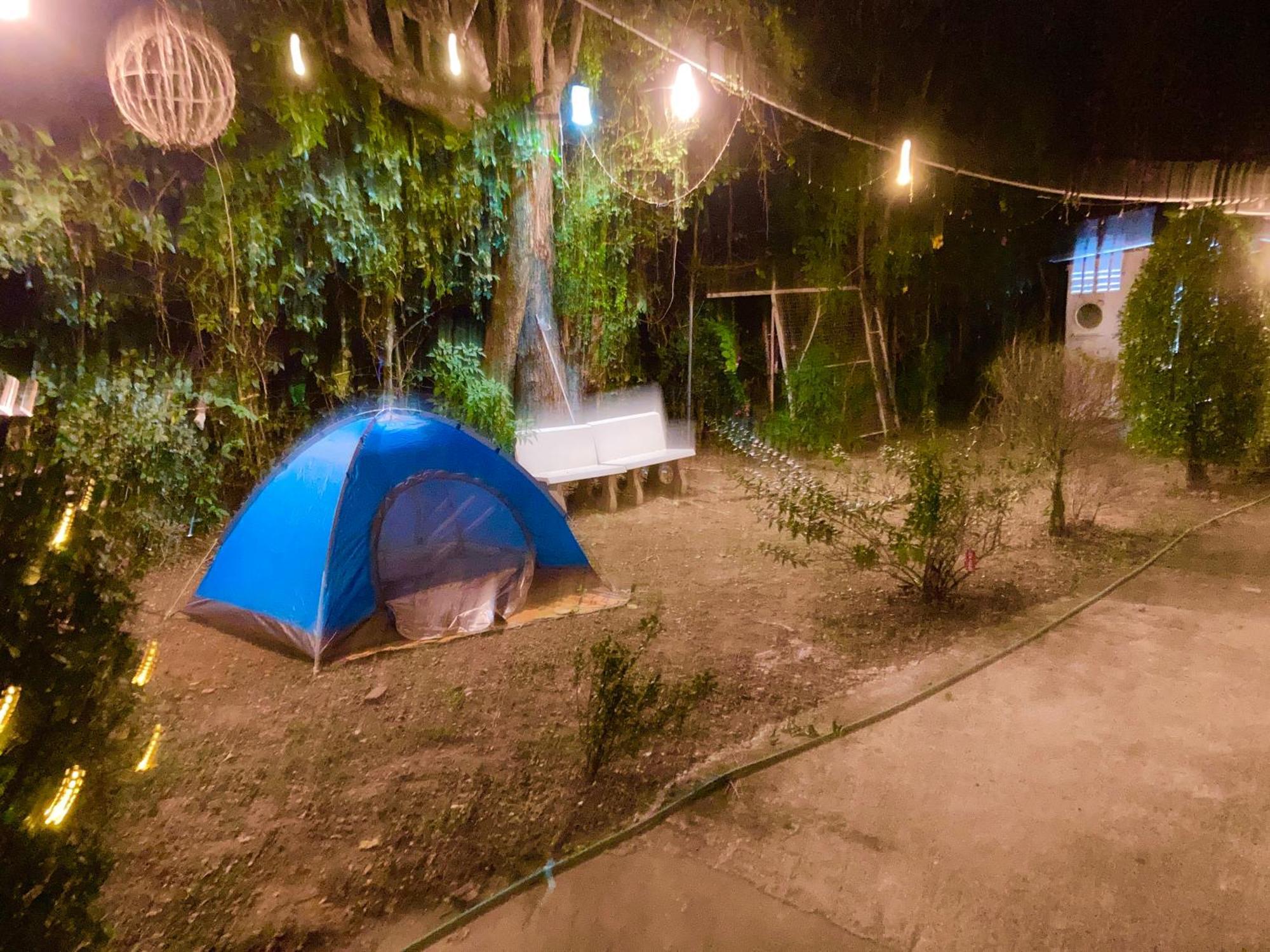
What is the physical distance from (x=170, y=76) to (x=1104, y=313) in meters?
14.2

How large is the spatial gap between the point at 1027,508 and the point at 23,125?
8731 millimetres

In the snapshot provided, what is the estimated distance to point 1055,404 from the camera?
6.76 meters

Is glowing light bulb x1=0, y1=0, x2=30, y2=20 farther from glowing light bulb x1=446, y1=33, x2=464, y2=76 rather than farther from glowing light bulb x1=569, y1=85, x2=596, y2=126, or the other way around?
glowing light bulb x1=569, y1=85, x2=596, y2=126

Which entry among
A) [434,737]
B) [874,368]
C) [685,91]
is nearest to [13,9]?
[434,737]

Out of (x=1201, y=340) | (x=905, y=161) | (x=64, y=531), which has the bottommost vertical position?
(x=1201, y=340)

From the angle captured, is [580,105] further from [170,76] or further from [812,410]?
[812,410]

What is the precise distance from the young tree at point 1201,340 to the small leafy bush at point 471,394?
6.51 metres

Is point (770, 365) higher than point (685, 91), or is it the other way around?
point (685, 91)

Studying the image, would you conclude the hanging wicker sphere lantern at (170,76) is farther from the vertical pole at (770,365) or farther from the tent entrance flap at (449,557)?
the vertical pole at (770,365)

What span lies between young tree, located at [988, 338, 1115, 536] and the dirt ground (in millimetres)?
772

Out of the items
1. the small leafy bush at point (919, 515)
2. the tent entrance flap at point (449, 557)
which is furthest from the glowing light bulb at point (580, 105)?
the tent entrance flap at point (449, 557)

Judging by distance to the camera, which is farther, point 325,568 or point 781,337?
point 781,337

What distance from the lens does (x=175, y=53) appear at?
4586 mm

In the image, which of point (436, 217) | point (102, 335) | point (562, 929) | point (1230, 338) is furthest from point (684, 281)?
point (562, 929)
